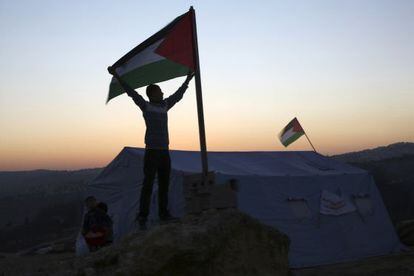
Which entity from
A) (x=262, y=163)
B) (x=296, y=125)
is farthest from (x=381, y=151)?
(x=262, y=163)

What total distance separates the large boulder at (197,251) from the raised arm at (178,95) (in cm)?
150

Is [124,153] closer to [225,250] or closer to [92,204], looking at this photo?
[92,204]

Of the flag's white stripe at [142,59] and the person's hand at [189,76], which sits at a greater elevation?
the flag's white stripe at [142,59]

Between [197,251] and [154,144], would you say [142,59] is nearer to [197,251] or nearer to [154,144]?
[154,144]

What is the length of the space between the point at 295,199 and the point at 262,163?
6.54 feet

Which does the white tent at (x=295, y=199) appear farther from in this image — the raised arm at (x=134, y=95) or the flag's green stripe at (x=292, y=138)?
the raised arm at (x=134, y=95)

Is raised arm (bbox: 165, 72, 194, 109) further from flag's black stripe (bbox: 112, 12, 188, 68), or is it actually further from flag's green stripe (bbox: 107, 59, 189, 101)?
flag's black stripe (bbox: 112, 12, 188, 68)

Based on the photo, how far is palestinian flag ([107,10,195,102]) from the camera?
612 centimetres

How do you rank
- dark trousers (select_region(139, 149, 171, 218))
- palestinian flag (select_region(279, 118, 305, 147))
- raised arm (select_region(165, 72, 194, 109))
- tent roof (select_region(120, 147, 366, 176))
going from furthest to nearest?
1. palestinian flag (select_region(279, 118, 305, 147))
2. tent roof (select_region(120, 147, 366, 176))
3. raised arm (select_region(165, 72, 194, 109))
4. dark trousers (select_region(139, 149, 171, 218))

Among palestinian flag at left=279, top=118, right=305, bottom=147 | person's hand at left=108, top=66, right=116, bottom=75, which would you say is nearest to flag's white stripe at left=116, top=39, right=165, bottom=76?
person's hand at left=108, top=66, right=116, bottom=75

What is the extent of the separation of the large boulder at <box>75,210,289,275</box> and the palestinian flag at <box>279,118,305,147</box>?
11.4m

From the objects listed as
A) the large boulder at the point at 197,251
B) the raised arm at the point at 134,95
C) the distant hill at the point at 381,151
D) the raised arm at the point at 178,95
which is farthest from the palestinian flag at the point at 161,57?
the distant hill at the point at 381,151

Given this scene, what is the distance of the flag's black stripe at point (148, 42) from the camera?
614 centimetres

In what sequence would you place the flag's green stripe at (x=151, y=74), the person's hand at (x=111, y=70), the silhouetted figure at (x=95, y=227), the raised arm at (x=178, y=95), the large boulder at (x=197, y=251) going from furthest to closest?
the silhouetted figure at (x=95, y=227)
the flag's green stripe at (x=151, y=74)
the person's hand at (x=111, y=70)
the raised arm at (x=178, y=95)
the large boulder at (x=197, y=251)
